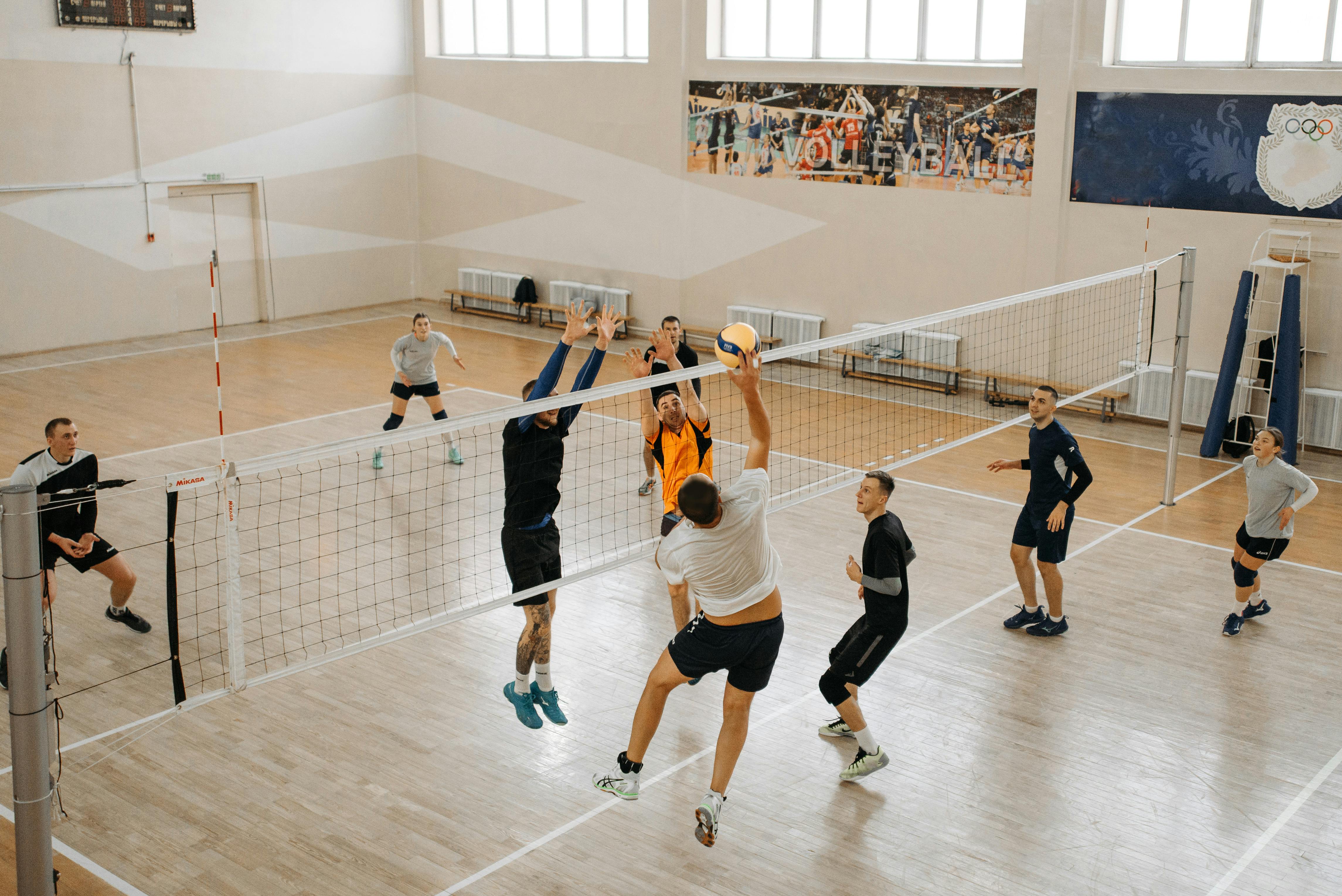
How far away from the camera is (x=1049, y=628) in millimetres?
8258

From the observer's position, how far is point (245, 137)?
1895 cm

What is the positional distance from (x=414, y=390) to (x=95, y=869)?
6.62 metres

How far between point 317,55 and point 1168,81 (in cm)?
1346

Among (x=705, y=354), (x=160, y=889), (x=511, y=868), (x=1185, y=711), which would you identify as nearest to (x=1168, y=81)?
(x=705, y=354)

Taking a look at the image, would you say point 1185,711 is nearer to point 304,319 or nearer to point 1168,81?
point 1168,81

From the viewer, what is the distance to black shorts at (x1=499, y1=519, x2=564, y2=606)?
6.46 m

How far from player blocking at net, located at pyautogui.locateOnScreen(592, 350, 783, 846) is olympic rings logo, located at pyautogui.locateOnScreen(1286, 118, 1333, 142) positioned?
32.4 feet

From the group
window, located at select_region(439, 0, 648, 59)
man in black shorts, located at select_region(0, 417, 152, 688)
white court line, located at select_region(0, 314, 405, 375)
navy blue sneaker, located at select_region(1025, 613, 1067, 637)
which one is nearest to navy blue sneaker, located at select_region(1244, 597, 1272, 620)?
navy blue sneaker, located at select_region(1025, 613, 1067, 637)

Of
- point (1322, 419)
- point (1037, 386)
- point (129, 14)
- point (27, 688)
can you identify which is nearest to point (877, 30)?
point (1037, 386)

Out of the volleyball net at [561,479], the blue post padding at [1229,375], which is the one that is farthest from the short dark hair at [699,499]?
the blue post padding at [1229,375]

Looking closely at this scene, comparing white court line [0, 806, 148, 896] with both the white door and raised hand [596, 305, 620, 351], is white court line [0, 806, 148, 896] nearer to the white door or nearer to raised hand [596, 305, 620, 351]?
raised hand [596, 305, 620, 351]

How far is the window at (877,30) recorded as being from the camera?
14.8 m

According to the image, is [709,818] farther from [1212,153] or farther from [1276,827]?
[1212,153]

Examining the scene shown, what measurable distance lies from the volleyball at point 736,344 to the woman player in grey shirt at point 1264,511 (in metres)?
4.39
